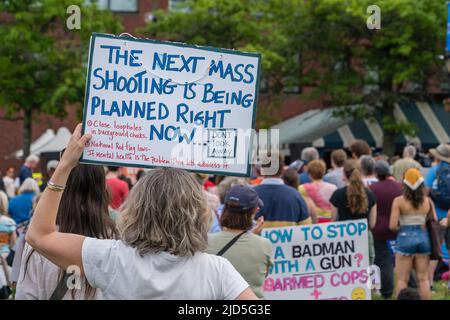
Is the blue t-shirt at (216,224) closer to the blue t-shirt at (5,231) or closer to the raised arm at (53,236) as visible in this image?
the blue t-shirt at (5,231)

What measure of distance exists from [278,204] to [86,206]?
4.68m

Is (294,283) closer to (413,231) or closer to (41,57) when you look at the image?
(413,231)

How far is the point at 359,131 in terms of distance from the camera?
32.3 meters

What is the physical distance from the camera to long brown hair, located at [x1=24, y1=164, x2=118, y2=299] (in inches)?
180

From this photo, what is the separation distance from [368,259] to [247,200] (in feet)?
11.4

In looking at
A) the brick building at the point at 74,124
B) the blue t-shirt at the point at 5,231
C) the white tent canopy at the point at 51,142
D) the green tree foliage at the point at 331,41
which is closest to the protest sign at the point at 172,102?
the blue t-shirt at the point at 5,231

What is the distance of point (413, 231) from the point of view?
10422mm

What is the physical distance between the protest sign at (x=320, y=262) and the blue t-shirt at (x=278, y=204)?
0.53 feet

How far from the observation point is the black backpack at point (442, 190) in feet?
36.9

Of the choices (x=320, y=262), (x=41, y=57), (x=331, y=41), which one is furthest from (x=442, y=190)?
(x=331, y=41)

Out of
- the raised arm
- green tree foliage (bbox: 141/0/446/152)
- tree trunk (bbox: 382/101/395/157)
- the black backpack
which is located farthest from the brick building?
the raised arm

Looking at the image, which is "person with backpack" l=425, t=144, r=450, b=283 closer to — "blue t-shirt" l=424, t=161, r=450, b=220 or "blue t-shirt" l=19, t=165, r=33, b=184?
"blue t-shirt" l=424, t=161, r=450, b=220

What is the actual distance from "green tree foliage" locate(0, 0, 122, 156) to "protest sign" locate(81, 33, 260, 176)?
23071 mm

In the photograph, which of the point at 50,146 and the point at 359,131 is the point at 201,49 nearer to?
the point at 50,146
